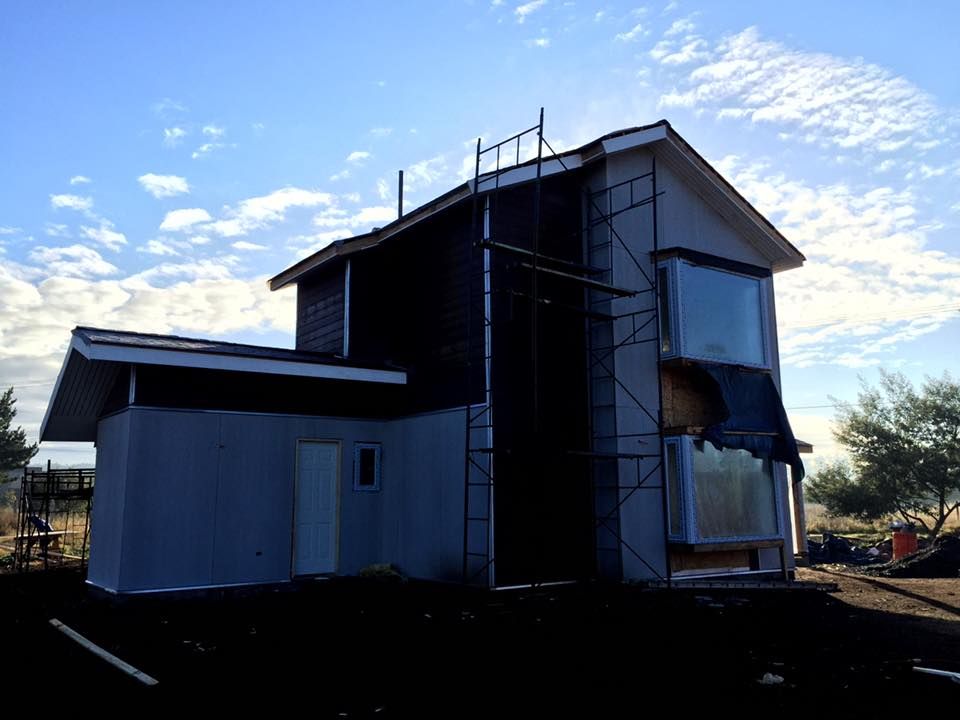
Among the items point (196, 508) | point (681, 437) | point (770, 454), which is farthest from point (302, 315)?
point (770, 454)

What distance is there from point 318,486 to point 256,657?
225 inches


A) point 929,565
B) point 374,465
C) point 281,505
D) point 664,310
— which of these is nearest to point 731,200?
point 664,310

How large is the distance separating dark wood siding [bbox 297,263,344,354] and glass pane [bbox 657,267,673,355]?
6.03 meters

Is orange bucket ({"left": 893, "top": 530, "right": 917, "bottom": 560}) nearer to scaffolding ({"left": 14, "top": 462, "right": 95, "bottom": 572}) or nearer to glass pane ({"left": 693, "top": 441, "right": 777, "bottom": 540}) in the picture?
glass pane ({"left": 693, "top": 441, "right": 777, "bottom": 540})

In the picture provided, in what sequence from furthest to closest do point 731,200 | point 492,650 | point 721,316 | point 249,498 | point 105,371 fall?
point 731,200
point 721,316
point 105,371
point 249,498
point 492,650

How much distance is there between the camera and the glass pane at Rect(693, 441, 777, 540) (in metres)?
13.1

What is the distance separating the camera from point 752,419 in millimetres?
13688

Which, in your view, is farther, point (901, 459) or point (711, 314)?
point (901, 459)

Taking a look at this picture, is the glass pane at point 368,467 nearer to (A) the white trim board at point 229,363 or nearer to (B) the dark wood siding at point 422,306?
(B) the dark wood siding at point 422,306

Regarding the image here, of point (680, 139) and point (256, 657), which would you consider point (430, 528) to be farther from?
point (680, 139)

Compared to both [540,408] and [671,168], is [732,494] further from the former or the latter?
[671,168]

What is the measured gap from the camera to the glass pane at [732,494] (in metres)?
13.1

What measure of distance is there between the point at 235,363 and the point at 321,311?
4.41 metres

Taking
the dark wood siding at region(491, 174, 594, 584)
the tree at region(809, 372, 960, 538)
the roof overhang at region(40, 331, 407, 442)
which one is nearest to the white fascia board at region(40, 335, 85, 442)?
the roof overhang at region(40, 331, 407, 442)
